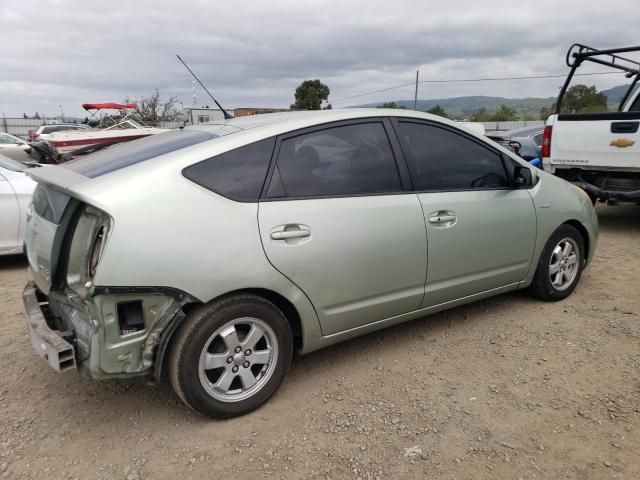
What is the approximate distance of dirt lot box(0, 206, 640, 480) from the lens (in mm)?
2373

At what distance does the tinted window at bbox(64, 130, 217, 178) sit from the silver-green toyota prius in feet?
0.07

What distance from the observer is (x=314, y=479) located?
230 cm

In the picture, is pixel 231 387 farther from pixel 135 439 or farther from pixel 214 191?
pixel 214 191

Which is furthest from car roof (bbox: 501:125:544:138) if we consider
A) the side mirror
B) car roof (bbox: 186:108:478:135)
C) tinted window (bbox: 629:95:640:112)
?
car roof (bbox: 186:108:478:135)

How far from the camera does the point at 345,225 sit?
2.86 metres

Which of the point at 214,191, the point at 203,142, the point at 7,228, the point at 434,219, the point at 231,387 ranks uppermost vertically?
the point at 203,142

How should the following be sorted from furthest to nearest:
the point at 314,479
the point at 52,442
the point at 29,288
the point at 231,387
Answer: the point at 29,288 → the point at 231,387 → the point at 52,442 → the point at 314,479

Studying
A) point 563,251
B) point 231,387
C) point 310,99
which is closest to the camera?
point 231,387

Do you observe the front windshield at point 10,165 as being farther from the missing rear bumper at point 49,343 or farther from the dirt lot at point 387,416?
the missing rear bumper at point 49,343

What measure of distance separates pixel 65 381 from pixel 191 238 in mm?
1477

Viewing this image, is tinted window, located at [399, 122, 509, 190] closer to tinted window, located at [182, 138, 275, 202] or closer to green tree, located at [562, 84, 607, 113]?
tinted window, located at [182, 138, 275, 202]

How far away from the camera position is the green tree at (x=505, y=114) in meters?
50.4

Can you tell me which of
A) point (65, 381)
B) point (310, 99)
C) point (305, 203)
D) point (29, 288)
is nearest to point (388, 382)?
point (305, 203)

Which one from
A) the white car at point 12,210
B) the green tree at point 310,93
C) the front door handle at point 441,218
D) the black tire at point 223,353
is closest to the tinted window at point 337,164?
the front door handle at point 441,218
